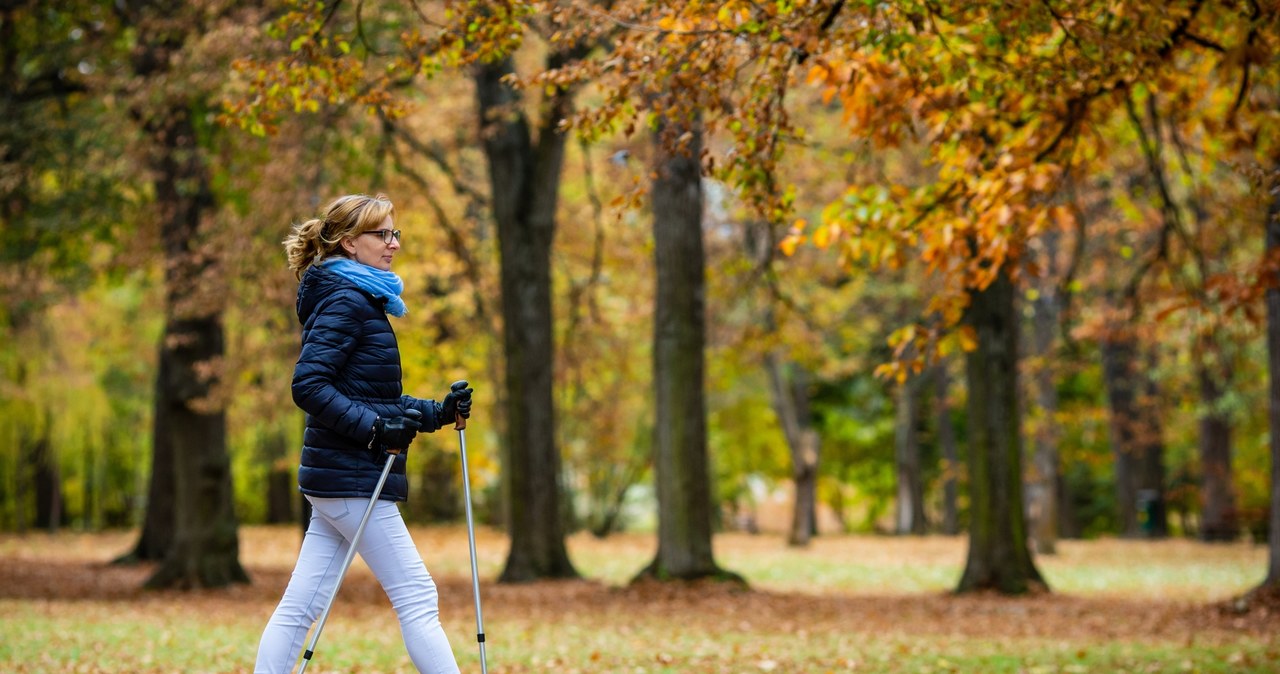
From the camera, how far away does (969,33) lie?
691 cm

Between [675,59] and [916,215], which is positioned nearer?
[675,59]

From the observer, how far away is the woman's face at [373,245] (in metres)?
4.73

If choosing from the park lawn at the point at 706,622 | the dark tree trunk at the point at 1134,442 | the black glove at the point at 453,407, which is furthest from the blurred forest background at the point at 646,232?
the black glove at the point at 453,407

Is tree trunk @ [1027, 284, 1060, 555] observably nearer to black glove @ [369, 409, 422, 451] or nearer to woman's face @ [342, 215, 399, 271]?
woman's face @ [342, 215, 399, 271]

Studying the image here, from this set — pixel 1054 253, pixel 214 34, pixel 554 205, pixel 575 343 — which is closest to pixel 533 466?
pixel 554 205

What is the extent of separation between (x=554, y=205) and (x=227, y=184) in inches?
142

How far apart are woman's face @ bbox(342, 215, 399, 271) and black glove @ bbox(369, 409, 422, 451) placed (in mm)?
583

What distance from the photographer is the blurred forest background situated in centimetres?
655

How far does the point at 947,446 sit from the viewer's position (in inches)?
1243

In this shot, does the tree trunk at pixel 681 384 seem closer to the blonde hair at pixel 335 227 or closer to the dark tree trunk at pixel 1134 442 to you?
the blonde hair at pixel 335 227

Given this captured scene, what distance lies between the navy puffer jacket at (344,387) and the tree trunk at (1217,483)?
25506 millimetres

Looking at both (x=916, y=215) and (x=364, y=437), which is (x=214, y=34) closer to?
(x=916, y=215)

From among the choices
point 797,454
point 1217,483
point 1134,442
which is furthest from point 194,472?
point 1217,483

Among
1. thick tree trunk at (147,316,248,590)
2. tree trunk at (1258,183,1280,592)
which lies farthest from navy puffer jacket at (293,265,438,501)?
thick tree trunk at (147,316,248,590)
